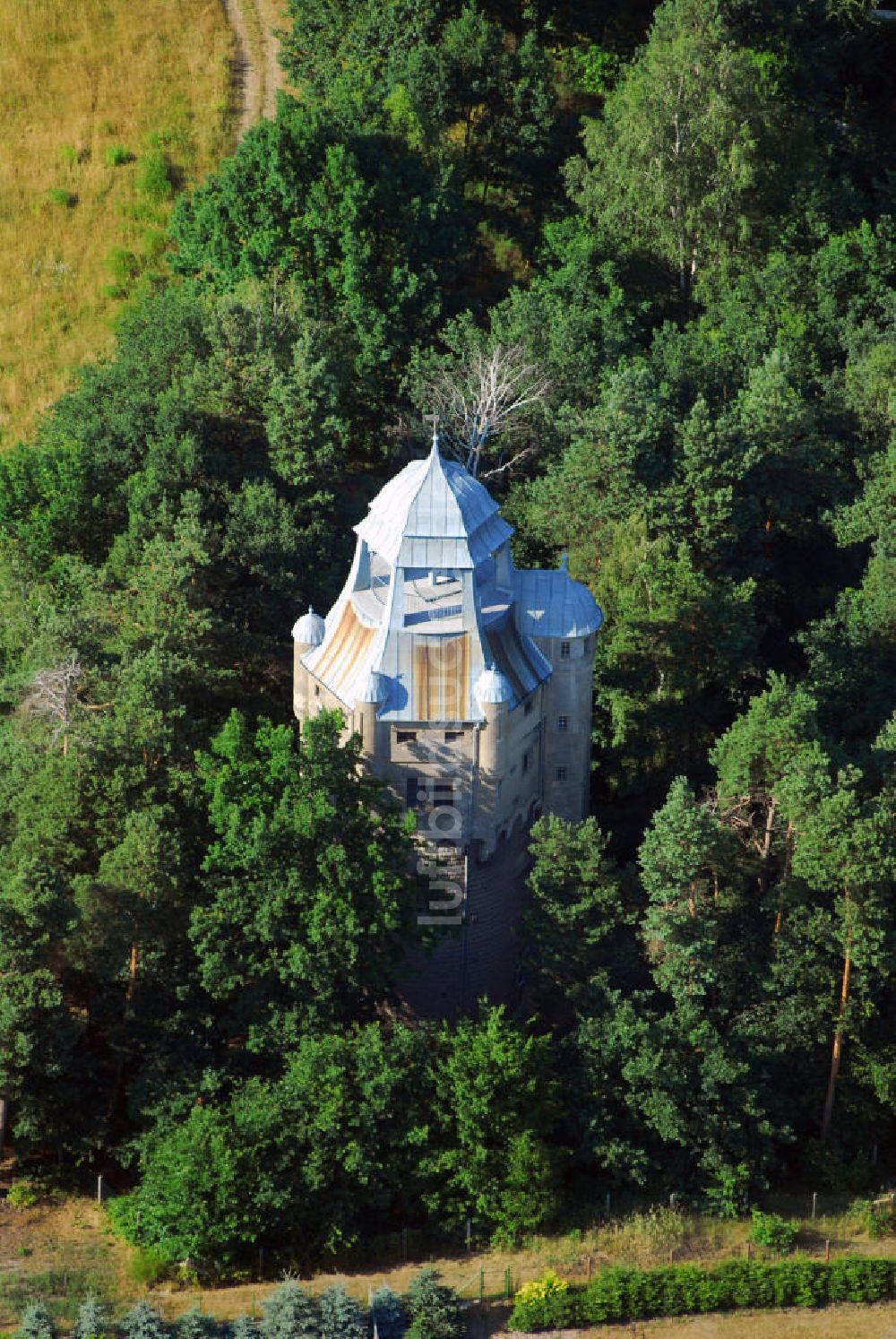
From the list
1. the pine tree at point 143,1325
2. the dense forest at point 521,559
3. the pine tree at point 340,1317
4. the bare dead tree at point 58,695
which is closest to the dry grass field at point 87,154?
the dense forest at point 521,559

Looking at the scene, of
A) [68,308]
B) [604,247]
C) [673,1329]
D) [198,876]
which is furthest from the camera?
[68,308]

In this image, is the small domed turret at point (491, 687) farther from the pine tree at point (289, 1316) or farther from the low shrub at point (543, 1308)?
the pine tree at point (289, 1316)

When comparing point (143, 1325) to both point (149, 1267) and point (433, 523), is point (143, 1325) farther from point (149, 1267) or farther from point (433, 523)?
point (433, 523)

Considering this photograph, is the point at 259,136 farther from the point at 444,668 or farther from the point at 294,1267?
the point at 294,1267

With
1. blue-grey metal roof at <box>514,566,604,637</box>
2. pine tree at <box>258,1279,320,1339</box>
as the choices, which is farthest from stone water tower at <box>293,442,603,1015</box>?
pine tree at <box>258,1279,320,1339</box>

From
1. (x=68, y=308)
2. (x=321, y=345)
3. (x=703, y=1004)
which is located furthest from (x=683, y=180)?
(x=703, y=1004)

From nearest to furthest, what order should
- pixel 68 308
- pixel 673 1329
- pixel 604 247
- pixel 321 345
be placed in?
pixel 673 1329 → pixel 321 345 → pixel 604 247 → pixel 68 308

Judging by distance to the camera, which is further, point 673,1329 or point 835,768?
point 835,768
